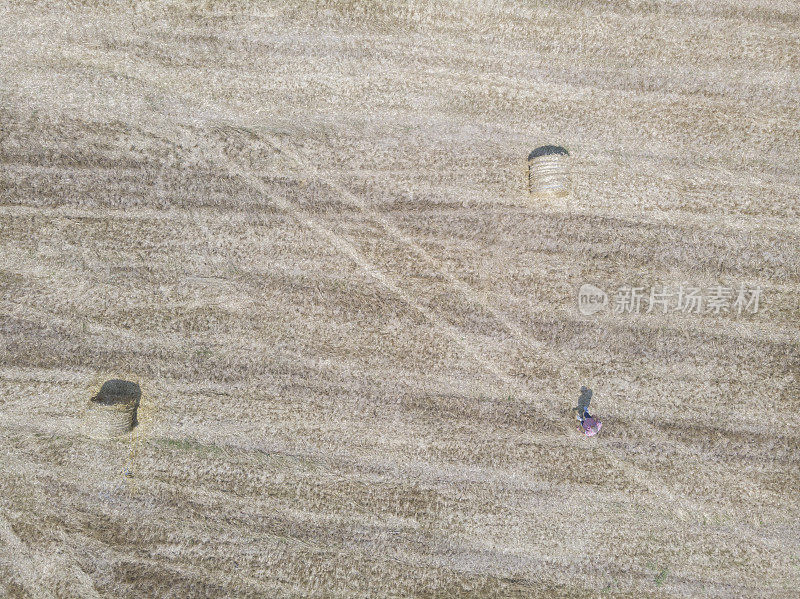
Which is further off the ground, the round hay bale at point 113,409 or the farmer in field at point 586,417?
the farmer in field at point 586,417

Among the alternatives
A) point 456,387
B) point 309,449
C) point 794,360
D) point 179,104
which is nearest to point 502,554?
point 456,387

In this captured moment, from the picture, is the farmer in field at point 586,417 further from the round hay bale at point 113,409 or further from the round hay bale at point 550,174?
the round hay bale at point 113,409

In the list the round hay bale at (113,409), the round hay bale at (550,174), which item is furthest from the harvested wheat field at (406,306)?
the round hay bale at (550,174)

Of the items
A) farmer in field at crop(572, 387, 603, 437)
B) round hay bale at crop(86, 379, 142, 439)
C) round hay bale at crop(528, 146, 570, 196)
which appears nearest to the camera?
round hay bale at crop(528, 146, 570, 196)

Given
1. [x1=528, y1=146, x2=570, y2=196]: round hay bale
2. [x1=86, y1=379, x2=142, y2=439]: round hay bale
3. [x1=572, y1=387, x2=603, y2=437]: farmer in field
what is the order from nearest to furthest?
1. [x1=528, y1=146, x2=570, y2=196]: round hay bale
2. [x1=86, y1=379, x2=142, y2=439]: round hay bale
3. [x1=572, y1=387, x2=603, y2=437]: farmer in field

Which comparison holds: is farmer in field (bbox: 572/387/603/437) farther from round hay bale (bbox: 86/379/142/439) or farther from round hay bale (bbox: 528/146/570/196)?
round hay bale (bbox: 86/379/142/439)

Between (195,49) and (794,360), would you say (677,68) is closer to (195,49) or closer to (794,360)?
(794,360)

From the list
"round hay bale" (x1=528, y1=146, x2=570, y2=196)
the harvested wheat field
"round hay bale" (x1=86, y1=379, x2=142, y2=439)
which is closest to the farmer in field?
the harvested wheat field
